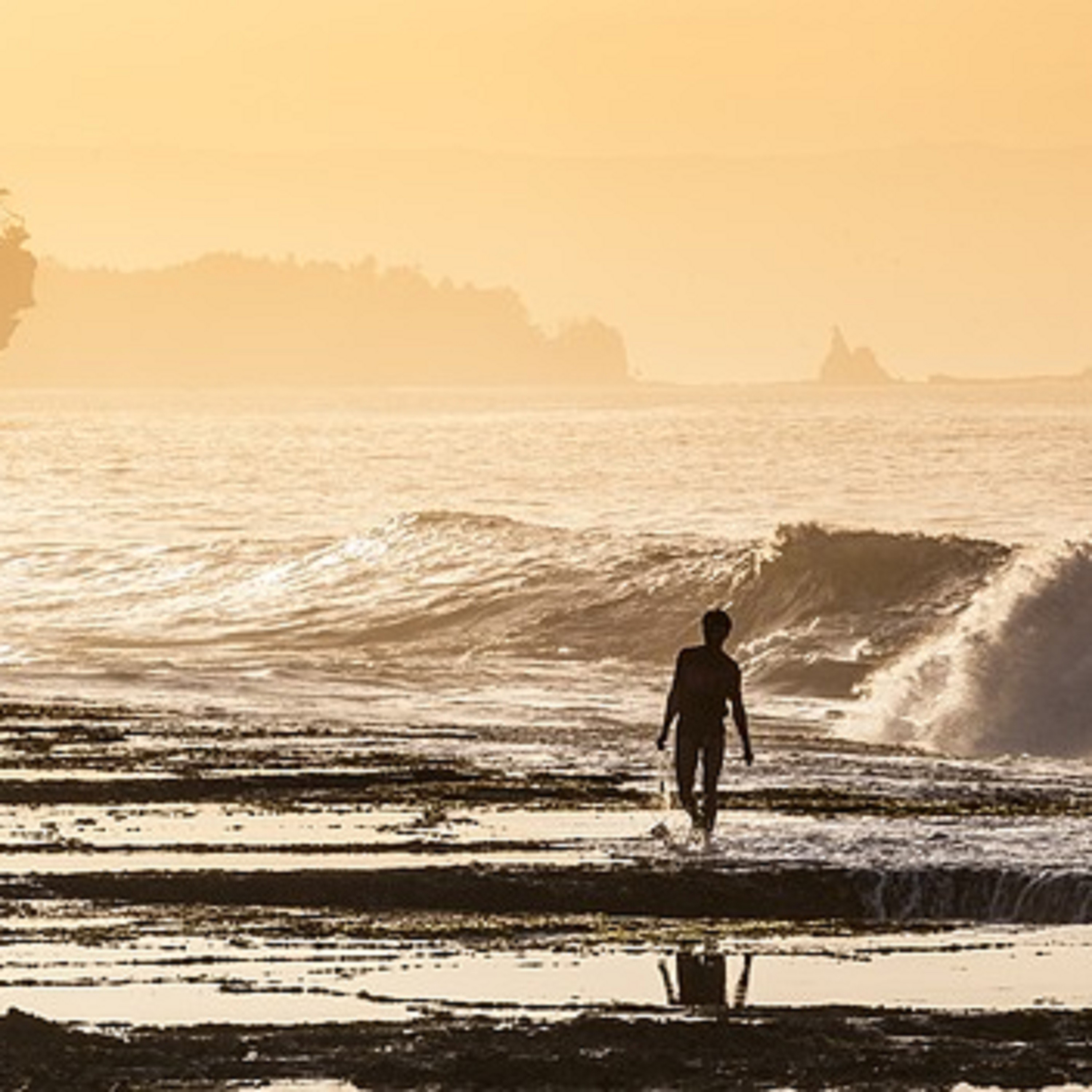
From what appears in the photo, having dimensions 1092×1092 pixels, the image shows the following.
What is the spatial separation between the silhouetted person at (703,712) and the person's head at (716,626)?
0.12 ft

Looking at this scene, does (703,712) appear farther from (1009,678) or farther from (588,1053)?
(1009,678)

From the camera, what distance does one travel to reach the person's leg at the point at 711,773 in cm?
2273

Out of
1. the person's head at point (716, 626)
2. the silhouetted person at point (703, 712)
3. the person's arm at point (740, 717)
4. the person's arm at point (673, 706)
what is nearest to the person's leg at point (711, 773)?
the silhouetted person at point (703, 712)

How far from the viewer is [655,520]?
300 ft

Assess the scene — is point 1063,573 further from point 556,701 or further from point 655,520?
point 655,520

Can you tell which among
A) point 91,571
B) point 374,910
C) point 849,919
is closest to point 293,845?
point 374,910

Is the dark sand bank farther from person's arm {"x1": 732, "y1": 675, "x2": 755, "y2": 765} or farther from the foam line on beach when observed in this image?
person's arm {"x1": 732, "y1": 675, "x2": 755, "y2": 765}

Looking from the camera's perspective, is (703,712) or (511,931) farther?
(703,712)

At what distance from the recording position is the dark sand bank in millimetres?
14641

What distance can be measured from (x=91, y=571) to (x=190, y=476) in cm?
5793

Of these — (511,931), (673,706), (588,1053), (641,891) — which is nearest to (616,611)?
(673,706)

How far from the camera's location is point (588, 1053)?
15172mm

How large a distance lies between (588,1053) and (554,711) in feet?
69.9

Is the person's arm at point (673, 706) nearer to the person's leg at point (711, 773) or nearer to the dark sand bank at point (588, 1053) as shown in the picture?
the person's leg at point (711, 773)
